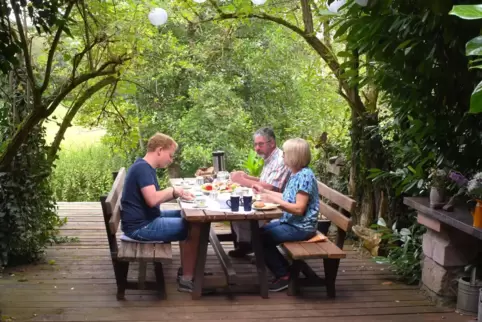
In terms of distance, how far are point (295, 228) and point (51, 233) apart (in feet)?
9.00

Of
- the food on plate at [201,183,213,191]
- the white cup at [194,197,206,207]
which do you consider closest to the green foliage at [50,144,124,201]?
the food on plate at [201,183,213,191]

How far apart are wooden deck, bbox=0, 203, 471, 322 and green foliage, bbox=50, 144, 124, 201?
4.90 meters

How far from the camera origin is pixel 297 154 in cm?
441

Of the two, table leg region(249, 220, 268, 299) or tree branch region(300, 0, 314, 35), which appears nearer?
table leg region(249, 220, 268, 299)

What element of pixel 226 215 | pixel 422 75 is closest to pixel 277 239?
pixel 226 215

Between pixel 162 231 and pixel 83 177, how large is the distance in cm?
605

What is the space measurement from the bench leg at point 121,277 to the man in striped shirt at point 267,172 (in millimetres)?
1334

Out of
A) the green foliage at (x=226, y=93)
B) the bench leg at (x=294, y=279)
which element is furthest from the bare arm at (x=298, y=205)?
the green foliage at (x=226, y=93)

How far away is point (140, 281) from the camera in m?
4.27

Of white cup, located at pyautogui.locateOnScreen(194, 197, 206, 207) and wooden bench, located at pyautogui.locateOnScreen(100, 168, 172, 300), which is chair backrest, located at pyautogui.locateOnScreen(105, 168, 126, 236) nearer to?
wooden bench, located at pyautogui.locateOnScreen(100, 168, 172, 300)

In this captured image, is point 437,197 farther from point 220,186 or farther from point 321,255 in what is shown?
point 220,186

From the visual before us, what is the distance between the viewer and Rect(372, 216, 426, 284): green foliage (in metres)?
4.73

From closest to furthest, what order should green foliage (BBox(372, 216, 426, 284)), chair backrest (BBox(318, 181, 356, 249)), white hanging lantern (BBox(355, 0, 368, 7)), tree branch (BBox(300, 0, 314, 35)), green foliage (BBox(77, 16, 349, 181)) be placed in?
white hanging lantern (BBox(355, 0, 368, 7))
chair backrest (BBox(318, 181, 356, 249))
green foliage (BBox(372, 216, 426, 284))
tree branch (BBox(300, 0, 314, 35))
green foliage (BBox(77, 16, 349, 181))

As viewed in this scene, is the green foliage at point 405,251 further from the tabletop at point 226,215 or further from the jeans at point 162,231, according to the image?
the jeans at point 162,231
